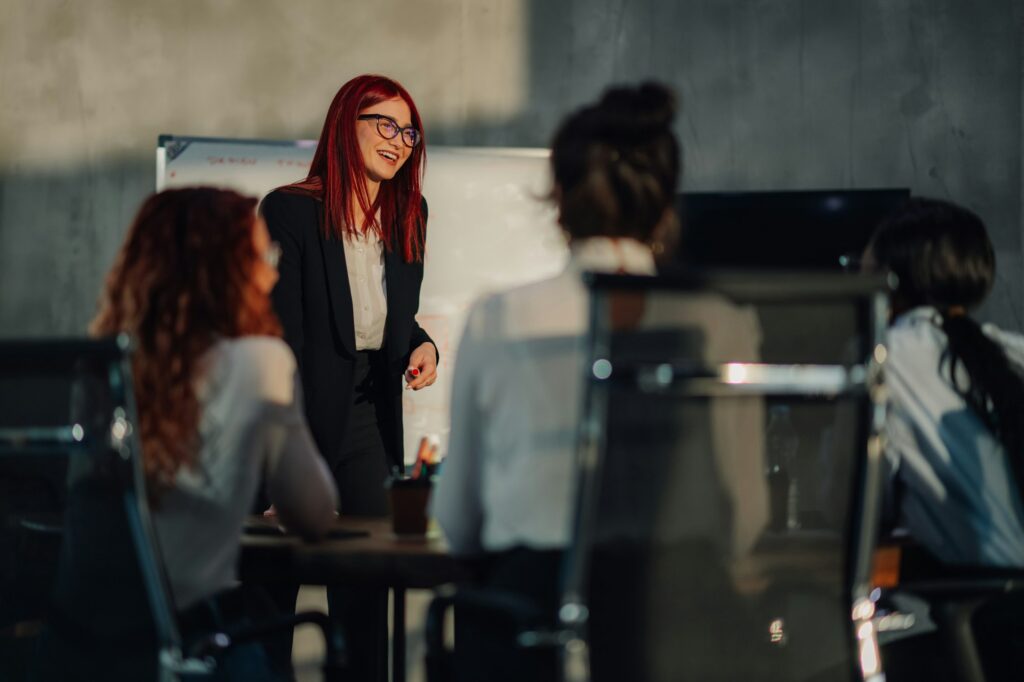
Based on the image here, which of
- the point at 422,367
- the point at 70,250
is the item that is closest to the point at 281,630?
the point at 422,367

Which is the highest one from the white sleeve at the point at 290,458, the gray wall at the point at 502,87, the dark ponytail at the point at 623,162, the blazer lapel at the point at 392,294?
the gray wall at the point at 502,87

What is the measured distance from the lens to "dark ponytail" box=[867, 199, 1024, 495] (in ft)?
6.12

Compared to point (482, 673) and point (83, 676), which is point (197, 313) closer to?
point (83, 676)

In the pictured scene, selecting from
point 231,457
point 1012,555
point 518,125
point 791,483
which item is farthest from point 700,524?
point 518,125

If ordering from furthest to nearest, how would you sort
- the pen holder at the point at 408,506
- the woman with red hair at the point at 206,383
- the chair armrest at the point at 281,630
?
1. the pen holder at the point at 408,506
2. the woman with red hair at the point at 206,383
3. the chair armrest at the point at 281,630

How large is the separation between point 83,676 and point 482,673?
48 cm

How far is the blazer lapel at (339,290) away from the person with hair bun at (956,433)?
1.14 m

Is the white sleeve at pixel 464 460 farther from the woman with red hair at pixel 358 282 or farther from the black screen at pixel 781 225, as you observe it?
the black screen at pixel 781 225

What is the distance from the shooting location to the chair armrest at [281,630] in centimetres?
134

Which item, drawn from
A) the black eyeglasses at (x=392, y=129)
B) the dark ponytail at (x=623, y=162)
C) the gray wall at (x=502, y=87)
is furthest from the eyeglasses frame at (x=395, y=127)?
the gray wall at (x=502, y=87)

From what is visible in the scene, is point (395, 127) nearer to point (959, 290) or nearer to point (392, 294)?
point (392, 294)

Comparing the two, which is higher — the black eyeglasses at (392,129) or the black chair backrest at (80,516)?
the black eyeglasses at (392,129)

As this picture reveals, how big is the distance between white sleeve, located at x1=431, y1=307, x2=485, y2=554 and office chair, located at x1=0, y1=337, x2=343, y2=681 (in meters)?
0.26

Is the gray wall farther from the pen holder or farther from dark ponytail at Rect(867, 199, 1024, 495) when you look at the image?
the pen holder
